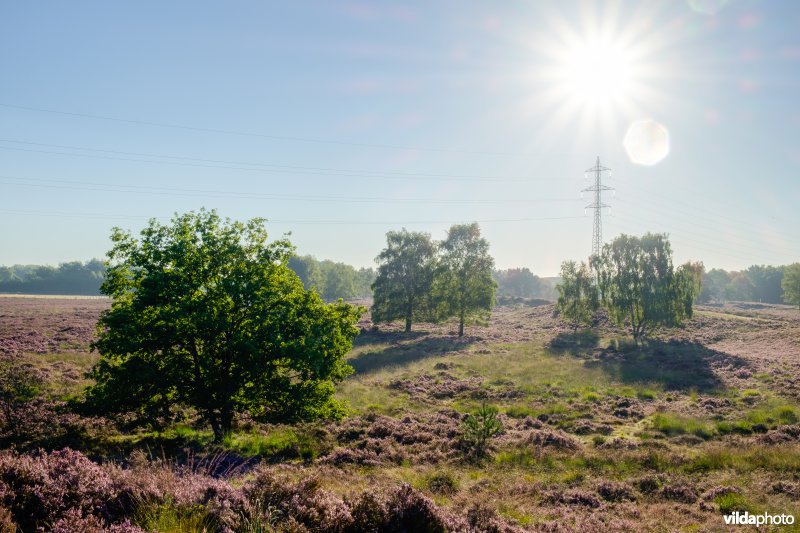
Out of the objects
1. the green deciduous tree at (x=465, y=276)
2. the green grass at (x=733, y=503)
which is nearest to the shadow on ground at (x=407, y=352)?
the green deciduous tree at (x=465, y=276)

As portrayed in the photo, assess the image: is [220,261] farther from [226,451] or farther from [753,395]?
[753,395]

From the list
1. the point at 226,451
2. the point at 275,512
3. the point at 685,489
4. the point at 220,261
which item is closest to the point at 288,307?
the point at 220,261

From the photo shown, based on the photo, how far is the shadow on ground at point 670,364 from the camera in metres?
31.5

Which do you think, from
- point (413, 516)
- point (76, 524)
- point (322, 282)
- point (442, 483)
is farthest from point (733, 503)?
point (322, 282)

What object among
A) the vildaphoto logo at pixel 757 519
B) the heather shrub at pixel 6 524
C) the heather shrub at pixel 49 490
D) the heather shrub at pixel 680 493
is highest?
the heather shrub at pixel 6 524

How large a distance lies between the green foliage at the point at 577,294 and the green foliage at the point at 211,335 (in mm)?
52295

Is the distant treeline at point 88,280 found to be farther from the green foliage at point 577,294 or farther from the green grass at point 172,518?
the green grass at point 172,518

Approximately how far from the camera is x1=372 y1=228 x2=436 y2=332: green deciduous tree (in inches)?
2406

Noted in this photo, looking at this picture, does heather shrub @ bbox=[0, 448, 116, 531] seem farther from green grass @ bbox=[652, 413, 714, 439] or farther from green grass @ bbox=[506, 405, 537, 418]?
green grass @ bbox=[652, 413, 714, 439]

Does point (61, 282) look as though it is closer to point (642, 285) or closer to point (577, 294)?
point (577, 294)

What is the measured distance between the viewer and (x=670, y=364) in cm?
3912

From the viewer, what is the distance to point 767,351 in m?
43.2

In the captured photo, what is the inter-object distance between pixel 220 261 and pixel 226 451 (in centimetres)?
703

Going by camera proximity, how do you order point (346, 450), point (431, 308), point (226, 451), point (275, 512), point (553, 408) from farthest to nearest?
point (431, 308) → point (553, 408) → point (346, 450) → point (226, 451) → point (275, 512)
